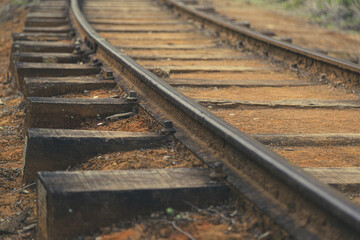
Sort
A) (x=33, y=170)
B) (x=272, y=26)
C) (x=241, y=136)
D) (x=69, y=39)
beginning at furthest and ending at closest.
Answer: (x=272, y=26)
(x=69, y=39)
(x=33, y=170)
(x=241, y=136)

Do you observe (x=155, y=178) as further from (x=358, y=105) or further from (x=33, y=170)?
→ (x=358, y=105)

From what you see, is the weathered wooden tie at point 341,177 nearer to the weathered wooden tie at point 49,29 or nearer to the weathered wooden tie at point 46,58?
the weathered wooden tie at point 46,58

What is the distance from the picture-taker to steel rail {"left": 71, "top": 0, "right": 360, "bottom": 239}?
73.9 inches

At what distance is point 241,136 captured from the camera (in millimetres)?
2551

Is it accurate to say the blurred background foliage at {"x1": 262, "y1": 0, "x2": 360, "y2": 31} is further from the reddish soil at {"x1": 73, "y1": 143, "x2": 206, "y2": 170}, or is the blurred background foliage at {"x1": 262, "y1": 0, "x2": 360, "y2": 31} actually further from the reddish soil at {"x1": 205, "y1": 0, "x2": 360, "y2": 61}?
the reddish soil at {"x1": 73, "y1": 143, "x2": 206, "y2": 170}

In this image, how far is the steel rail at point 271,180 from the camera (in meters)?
1.88

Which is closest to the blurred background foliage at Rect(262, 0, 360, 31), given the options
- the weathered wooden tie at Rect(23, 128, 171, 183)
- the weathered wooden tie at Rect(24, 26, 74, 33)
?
the weathered wooden tie at Rect(24, 26, 74, 33)

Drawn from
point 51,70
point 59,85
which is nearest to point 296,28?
point 51,70

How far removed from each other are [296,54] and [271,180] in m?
3.60

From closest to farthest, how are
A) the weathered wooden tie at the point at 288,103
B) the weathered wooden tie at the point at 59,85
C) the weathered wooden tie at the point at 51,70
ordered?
the weathered wooden tie at the point at 288,103
the weathered wooden tie at the point at 59,85
the weathered wooden tie at the point at 51,70

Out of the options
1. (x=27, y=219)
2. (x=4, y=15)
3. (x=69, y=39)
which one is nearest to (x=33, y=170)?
(x=27, y=219)

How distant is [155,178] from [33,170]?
0.86 metres

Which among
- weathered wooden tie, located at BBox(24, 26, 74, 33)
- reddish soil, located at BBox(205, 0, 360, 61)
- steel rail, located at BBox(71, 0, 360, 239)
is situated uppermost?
steel rail, located at BBox(71, 0, 360, 239)

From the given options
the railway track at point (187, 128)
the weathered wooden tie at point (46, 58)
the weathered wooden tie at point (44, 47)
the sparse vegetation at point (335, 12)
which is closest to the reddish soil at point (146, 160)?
the railway track at point (187, 128)
